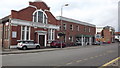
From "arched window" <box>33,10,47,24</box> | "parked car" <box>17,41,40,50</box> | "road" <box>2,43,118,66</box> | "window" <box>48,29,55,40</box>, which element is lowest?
"road" <box>2,43,118,66</box>

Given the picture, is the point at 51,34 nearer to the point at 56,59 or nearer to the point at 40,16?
the point at 40,16

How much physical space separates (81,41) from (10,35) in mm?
23869

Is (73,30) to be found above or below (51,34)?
above

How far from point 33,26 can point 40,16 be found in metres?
3.06

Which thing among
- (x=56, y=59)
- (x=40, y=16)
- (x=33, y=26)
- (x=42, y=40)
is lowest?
(x=56, y=59)

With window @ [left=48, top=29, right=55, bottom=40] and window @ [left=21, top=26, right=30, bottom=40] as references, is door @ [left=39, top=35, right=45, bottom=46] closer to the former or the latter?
window @ [left=48, top=29, right=55, bottom=40]

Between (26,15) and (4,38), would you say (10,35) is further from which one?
(26,15)

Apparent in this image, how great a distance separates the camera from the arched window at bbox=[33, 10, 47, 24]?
2623 cm

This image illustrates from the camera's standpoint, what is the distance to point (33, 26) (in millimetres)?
25500

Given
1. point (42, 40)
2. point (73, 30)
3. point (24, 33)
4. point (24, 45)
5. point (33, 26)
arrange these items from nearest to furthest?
point (24, 45) → point (24, 33) → point (33, 26) → point (42, 40) → point (73, 30)

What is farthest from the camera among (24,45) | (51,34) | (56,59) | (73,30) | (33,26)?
(73,30)

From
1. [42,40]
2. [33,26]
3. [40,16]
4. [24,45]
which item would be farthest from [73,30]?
[24,45]

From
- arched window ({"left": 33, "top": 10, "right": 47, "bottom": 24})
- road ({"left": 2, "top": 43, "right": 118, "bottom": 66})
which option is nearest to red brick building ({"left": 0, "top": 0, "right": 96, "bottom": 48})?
arched window ({"left": 33, "top": 10, "right": 47, "bottom": 24})

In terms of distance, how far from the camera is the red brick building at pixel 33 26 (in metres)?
22.1
